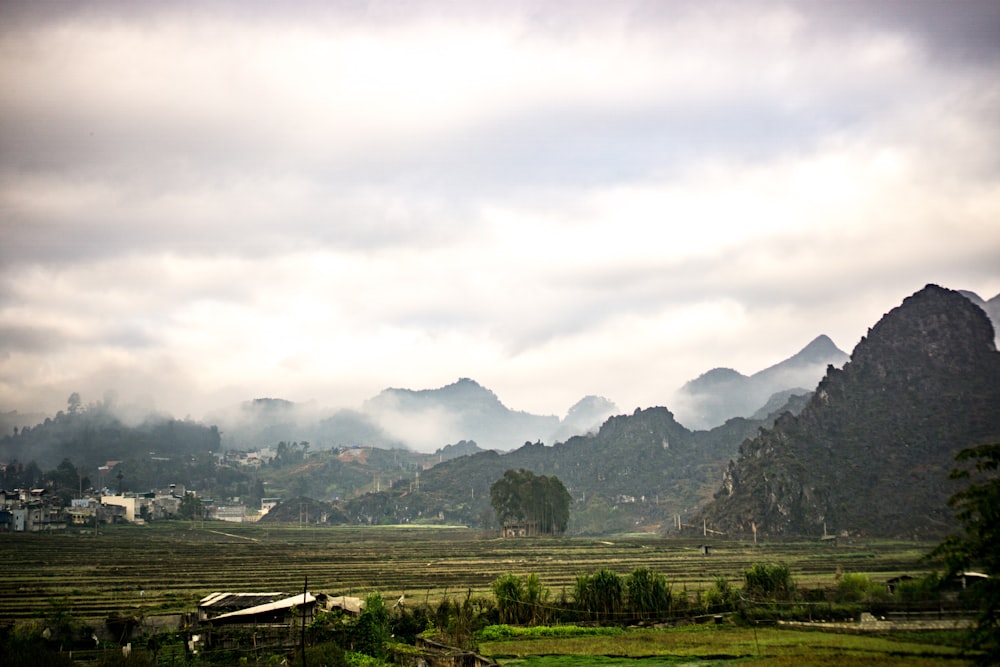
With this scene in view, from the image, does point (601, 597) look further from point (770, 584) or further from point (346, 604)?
point (346, 604)

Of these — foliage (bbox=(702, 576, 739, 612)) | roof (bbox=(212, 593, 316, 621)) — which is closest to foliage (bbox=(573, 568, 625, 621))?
foliage (bbox=(702, 576, 739, 612))

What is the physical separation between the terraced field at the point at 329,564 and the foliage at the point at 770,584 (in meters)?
10.3

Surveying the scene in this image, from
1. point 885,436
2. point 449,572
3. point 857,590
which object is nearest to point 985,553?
point 857,590

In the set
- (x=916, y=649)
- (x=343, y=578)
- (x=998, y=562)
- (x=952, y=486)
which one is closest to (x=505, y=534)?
(x=952, y=486)

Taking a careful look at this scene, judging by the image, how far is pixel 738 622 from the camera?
47219mm

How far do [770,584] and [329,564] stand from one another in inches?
2074

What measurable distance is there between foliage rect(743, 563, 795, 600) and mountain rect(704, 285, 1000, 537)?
261ft

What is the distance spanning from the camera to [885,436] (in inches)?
5945

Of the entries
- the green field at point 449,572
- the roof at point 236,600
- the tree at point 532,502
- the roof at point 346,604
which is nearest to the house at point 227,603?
the roof at point 236,600

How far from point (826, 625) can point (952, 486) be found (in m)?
93.2

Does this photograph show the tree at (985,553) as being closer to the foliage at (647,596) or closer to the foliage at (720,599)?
the foliage at (720,599)

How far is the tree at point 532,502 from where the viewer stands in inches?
6486

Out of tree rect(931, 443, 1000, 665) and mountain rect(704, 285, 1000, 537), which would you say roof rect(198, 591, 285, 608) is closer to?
tree rect(931, 443, 1000, 665)

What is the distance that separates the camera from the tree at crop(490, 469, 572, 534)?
165 m
